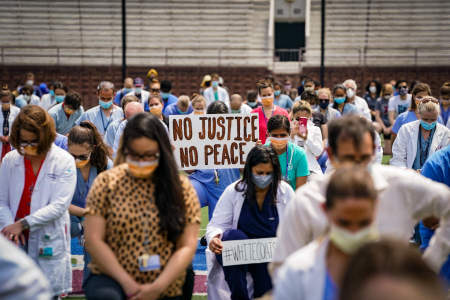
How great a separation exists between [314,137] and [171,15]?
2867cm

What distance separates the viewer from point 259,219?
17.9 ft

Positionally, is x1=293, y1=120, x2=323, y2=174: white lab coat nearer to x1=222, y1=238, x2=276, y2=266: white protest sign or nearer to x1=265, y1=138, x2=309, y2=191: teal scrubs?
x1=265, y1=138, x2=309, y2=191: teal scrubs

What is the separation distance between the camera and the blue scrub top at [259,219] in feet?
17.8

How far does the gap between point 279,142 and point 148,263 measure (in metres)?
3.20

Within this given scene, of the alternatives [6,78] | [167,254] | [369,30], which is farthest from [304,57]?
[167,254]

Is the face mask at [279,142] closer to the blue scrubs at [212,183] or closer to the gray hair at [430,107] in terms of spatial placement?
the blue scrubs at [212,183]

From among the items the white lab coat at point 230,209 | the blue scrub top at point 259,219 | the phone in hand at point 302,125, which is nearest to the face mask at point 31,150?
the white lab coat at point 230,209

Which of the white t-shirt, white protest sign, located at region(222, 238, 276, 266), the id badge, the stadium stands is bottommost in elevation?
white protest sign, located at region(222, 238, 276, 266)

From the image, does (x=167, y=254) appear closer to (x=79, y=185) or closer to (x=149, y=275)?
(x=149, y=275)

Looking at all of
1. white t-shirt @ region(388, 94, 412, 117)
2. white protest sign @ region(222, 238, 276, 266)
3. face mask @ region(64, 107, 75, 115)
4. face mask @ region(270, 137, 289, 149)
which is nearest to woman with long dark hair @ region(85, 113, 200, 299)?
white protest sign @ region(222, 238, 276, 266)

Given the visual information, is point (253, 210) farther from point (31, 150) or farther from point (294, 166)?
point (31, 150)

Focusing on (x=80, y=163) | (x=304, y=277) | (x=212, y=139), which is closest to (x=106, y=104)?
(x=212, y=139)

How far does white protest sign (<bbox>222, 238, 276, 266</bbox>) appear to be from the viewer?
5352mm

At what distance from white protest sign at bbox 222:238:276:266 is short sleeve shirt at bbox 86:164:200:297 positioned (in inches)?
60.0
